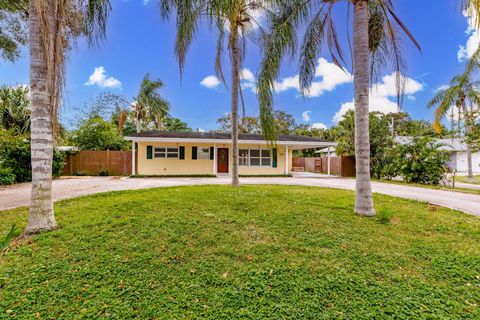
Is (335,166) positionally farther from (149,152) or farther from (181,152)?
(149,152)

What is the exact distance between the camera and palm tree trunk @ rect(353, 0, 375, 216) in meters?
4.62

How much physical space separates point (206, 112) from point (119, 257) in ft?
78.3

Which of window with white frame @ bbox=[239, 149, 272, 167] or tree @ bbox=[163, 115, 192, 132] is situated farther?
tree @ bbox=[163, 115, 192, 132]

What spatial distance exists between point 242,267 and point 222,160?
1329 cm

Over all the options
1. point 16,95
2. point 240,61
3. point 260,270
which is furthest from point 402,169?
point 16,95

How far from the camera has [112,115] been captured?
24.4 meters

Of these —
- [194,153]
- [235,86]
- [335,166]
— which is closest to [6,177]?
[194,153]

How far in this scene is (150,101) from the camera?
21656mm

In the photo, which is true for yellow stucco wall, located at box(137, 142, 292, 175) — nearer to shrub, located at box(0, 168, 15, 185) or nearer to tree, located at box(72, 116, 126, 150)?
tree, located at box(72, 116, 126, 150)

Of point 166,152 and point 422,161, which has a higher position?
point 166,152

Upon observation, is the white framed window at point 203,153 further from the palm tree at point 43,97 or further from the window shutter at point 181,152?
the palm tree at point 43,97

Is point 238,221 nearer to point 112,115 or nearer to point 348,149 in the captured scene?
point 348,149

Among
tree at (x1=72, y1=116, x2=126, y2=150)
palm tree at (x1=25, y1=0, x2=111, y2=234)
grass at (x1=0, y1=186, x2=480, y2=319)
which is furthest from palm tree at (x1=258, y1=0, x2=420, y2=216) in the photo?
tree at (x1=72, y1=116, x2=126, y2=150)

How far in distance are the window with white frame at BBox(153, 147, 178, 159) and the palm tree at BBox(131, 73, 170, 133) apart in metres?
8.13
